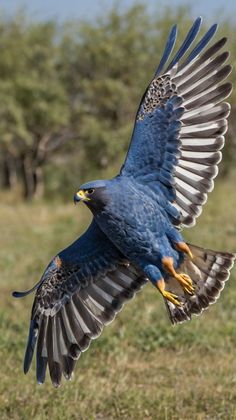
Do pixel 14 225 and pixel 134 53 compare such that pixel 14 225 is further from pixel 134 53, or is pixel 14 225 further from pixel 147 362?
pixel 147 362

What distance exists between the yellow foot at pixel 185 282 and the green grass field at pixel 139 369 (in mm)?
953

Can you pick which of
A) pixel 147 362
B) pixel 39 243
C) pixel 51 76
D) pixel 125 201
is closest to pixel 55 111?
pixel 51 76

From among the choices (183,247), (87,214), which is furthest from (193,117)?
(87,214)

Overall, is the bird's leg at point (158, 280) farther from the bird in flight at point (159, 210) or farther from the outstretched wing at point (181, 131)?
the outstretched wing at point (181, 131)

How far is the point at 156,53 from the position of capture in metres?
25.9

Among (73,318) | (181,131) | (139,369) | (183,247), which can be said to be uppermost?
(181,131)

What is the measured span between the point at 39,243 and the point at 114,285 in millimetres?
9242

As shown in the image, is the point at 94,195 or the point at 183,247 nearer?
the point at 94,195

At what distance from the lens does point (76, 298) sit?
509cm

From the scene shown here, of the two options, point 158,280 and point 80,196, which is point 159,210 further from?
point 80,196

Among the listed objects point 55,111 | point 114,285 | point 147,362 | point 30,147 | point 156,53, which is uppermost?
point 114,285

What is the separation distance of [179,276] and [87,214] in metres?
13.6

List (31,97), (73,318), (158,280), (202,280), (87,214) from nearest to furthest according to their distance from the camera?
(158,280), (202,280), (73,318), (87,214), (31,97)

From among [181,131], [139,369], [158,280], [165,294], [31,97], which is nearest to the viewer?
[165,294]
